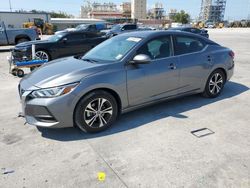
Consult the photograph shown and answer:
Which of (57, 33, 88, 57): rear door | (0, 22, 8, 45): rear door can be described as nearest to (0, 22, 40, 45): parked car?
(0, 22, 8, 45): rear door

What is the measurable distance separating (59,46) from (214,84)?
687cm

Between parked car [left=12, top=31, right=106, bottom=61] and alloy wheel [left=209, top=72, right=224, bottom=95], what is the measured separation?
6739 millimetres

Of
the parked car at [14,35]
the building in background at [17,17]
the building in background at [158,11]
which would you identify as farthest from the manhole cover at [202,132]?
the building in background at [158,11]

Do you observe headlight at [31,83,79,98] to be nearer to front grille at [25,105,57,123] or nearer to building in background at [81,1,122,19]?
front grille at [25,105,57,123]

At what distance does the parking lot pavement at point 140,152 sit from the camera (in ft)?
8.19

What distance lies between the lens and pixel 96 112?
3445 millimetres

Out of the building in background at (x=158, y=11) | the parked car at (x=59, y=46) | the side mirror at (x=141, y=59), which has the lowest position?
the parked car at (x=59, y=46)

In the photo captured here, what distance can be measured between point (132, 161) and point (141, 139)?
0.55 m

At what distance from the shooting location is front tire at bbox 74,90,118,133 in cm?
329

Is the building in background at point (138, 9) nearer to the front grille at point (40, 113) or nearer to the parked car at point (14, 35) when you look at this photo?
the parked car at point (14, 35)

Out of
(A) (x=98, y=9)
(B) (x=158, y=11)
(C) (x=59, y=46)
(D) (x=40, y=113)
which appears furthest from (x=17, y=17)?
(B) (x=158, y=11)

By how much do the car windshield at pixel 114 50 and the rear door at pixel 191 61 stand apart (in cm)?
92

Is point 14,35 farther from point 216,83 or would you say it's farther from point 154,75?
point 216,83

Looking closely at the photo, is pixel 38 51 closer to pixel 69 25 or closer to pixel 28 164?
pixel 28 164
